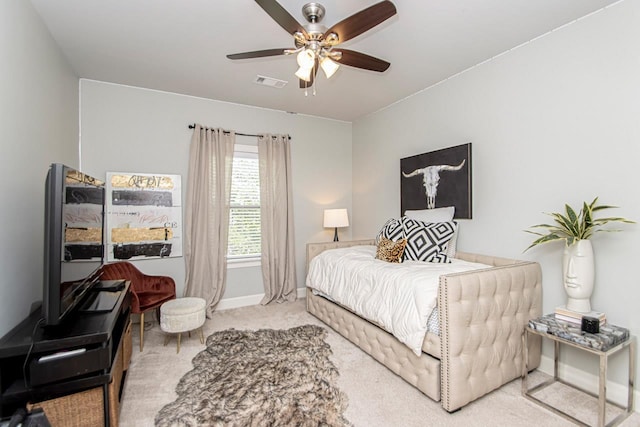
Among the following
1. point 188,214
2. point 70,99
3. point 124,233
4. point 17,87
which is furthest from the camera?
point 188,214

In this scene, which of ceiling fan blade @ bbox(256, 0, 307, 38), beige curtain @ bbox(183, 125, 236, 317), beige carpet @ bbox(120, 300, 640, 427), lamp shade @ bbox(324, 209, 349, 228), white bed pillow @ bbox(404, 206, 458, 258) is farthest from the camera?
lamp shade @ bbox(324, 209, 349, 228)

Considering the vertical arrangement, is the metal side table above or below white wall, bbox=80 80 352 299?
below

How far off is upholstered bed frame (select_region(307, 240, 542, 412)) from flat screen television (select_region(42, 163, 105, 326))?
2.02 metres

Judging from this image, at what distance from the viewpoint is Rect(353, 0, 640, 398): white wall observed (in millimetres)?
1987

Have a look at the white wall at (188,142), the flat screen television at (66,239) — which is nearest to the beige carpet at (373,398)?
the flat screen television at (66,239)

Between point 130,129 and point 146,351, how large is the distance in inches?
91.1

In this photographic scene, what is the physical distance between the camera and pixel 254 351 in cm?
272

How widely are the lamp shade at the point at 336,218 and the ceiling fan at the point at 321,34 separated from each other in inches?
86.4

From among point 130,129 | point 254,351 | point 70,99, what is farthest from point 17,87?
point 254,351

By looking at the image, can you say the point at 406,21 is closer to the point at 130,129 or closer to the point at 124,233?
the point at 130,129

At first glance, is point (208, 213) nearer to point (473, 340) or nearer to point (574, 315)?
point (473, 340)

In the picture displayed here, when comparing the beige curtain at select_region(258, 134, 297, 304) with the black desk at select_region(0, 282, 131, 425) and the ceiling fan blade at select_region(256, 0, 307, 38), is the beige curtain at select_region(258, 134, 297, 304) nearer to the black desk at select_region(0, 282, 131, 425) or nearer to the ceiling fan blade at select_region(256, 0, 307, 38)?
the ceiling fan blade at select_region(256, 0, 307, 38)

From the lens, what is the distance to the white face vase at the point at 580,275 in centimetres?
200

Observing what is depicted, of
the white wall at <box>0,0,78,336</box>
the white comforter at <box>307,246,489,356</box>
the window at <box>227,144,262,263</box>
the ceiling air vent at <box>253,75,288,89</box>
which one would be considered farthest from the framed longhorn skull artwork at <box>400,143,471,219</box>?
the white wall at <box>0,0,78,336</box>
